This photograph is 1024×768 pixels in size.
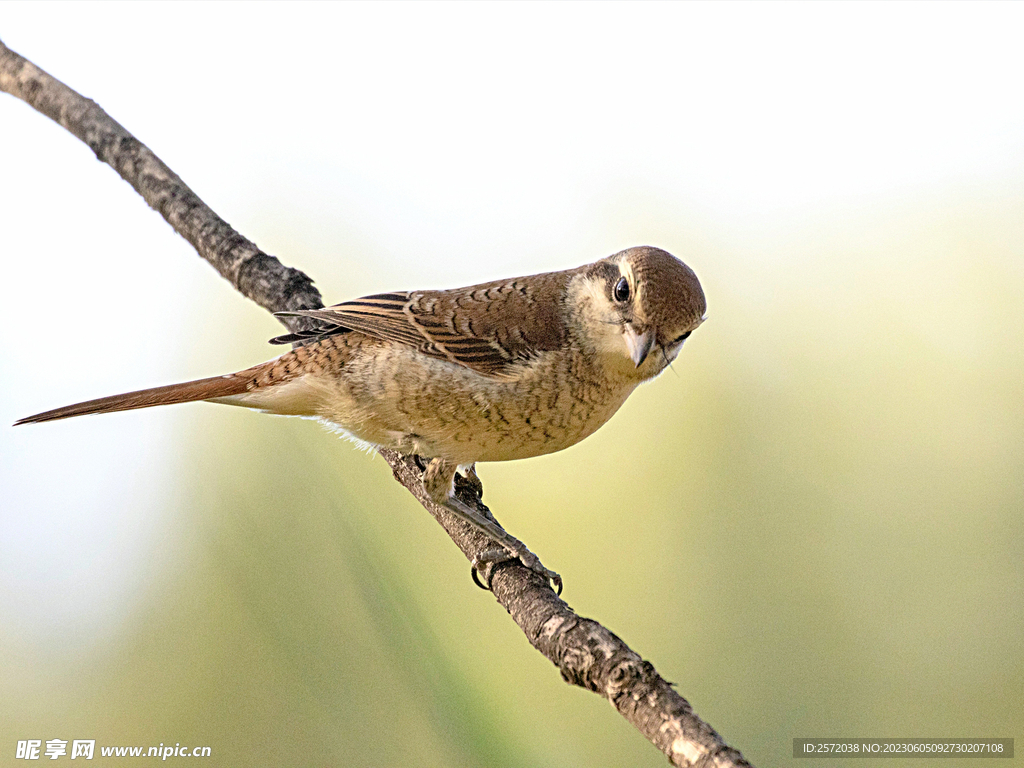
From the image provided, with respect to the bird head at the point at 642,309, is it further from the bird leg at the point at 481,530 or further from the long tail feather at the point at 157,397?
the long tail feather at the point at 157,397

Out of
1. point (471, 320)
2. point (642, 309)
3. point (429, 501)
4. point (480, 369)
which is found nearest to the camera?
point (642, 309)

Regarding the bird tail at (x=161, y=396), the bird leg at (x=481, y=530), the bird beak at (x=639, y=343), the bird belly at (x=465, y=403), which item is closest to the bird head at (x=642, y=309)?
the bird beak at (x=639, y=343)

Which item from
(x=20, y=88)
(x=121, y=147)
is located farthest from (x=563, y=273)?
(x=20, y=88)

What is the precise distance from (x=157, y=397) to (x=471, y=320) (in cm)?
103

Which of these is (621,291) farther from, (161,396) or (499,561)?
(161,396)

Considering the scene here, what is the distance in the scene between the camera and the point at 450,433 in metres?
2.73

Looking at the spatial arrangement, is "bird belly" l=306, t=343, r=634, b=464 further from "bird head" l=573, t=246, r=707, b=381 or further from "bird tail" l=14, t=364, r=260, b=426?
"bird tail" l=14, t=364, r=260, b=426

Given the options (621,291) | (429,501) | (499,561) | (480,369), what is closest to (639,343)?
(621,291)

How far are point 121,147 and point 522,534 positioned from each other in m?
2.25

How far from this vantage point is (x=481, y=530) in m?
2.81

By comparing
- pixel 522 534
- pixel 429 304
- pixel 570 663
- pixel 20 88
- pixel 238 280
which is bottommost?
pixel 570 663

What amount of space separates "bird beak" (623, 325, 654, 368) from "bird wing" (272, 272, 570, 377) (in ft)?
0.91

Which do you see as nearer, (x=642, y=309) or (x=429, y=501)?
(x=642, y=309)

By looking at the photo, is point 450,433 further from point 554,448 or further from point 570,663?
point 570,663
